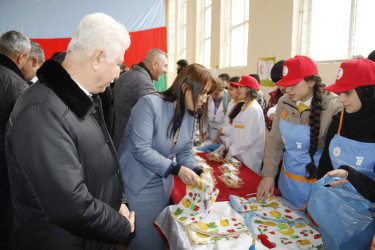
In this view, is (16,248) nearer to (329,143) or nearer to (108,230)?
(108,230)

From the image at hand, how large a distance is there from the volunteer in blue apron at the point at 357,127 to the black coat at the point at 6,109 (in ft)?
7.29

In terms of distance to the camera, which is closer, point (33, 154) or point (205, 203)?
point (33, 154)

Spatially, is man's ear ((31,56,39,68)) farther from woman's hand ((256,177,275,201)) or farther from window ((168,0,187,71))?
window ((168,0,187,71))

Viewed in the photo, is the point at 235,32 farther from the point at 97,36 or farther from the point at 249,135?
the point at 97,36

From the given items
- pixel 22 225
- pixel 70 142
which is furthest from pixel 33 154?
pixel 22 225

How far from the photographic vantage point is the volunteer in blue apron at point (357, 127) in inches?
41.6

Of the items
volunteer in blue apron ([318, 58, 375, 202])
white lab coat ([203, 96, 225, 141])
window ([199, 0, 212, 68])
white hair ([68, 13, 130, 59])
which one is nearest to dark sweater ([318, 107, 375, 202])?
volunteer in blue apron ([318, 58, 375, 202])

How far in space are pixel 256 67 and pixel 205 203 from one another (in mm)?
3493

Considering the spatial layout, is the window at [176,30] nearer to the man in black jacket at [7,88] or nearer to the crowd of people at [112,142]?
the man in black jacket at [7,88]

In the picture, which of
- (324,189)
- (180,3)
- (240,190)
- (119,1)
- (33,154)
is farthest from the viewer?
(180,3)

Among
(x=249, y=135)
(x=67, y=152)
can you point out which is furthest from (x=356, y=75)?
(x=249, y=135)

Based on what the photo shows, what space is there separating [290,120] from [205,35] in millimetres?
6439

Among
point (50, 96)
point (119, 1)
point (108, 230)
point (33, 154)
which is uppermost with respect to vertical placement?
point (119, 1)

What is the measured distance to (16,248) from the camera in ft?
3.14
